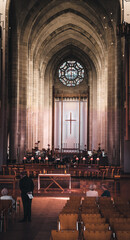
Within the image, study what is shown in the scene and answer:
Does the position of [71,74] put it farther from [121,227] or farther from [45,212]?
[121,227]

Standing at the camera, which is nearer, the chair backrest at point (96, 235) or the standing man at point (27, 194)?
the chair backrest at point (96, 235)

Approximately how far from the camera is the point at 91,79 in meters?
40.7

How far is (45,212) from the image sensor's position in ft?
34.1

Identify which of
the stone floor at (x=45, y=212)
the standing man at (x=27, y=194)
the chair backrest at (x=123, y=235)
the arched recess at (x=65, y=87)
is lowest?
the stone floor at (x=45, y=212)

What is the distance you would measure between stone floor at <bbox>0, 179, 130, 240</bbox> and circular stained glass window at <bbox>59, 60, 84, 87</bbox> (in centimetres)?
2500

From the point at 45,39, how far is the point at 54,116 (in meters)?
10.7

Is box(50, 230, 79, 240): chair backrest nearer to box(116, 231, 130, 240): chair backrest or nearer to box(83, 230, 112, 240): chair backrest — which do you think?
box(83, 230, 112, 240): chair backrest

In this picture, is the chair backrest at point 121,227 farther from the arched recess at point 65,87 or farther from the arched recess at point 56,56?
the arched recess at point 65,87

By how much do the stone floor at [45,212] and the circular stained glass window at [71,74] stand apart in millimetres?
24998

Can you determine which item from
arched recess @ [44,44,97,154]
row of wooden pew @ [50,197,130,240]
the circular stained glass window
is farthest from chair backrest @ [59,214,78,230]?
the circular stained glass window

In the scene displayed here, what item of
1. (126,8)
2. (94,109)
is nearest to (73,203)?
(126,8)

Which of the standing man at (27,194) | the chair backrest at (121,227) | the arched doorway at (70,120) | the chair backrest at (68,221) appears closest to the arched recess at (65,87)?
the arched doorway at (70,120)

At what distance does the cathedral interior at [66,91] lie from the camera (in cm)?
1897

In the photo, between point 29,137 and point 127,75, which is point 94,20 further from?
point 127,75
